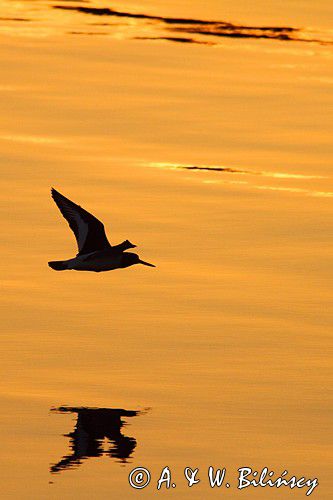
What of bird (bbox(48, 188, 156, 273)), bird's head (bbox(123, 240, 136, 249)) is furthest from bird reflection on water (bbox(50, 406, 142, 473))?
bird (bbox(48, 188, 156, 273))

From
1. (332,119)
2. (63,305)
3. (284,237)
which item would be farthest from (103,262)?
(332,119)

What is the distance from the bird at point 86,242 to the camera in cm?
1933

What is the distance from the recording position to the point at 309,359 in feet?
62.1

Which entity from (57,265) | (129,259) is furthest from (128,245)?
(129,259)

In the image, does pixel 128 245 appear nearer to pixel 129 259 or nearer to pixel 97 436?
pixel 129 259

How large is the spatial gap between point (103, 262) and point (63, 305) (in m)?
0.86

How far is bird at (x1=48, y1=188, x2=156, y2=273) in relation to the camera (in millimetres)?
19328

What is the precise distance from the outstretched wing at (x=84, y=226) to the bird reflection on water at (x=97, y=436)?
2.44 meters

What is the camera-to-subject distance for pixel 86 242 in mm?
19438

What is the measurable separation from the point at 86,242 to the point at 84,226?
159mm

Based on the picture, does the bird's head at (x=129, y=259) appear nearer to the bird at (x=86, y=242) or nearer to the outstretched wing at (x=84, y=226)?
the bird at (x=86, y=242)

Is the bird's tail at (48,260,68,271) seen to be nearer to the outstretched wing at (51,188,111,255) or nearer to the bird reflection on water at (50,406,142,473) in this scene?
the outstretched wing at (51,188,111,255)

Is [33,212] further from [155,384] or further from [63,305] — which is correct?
[155,384]

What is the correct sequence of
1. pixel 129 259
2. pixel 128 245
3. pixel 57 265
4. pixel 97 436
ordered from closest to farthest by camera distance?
pixel 97 436 → pixel 128 245 → pixel 57 265 → pixel 129 259
